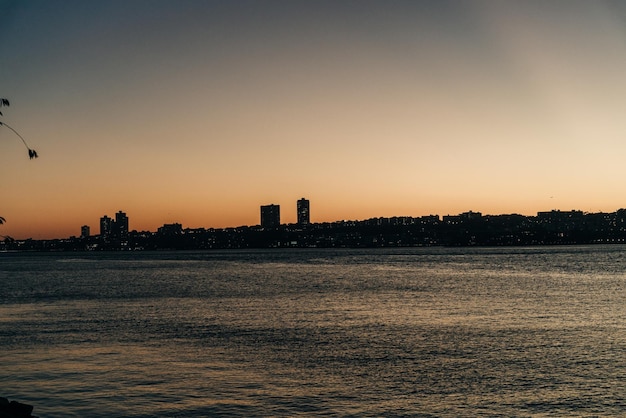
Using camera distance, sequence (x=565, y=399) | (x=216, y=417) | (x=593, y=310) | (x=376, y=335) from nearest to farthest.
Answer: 1. (x=216, y=417)
2. (x=565, y=399)
3. (x=376, y=335)
4. (x=593, y=310)

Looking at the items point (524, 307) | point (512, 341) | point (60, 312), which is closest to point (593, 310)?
point (524, 307)

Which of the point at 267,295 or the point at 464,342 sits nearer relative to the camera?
the point at 464,342

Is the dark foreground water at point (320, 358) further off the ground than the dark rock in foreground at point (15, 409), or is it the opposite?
the dark rock in foreground at point (15, 409)

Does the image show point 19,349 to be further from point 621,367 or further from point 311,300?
point 311,300

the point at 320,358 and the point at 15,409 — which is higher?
the point at 15,409

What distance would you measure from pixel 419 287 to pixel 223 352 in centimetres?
6182

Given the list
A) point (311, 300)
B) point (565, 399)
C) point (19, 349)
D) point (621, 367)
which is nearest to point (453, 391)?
point (565, 399)

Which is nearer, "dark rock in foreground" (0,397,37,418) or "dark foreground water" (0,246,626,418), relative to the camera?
"dark rock in foreground" (0,397,37,418)

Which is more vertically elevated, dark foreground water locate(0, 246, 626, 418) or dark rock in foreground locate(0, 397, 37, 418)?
dark rock in foreground locate(0, 397, 37, 418)

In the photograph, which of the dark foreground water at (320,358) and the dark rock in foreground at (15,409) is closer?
the dark rock in foreground at (15,409)

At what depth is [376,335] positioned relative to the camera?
46281mm

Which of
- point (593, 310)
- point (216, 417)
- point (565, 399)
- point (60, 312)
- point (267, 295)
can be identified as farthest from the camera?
point (267, 295)

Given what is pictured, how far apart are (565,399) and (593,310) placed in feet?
128

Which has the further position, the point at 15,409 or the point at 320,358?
the point at 320,358
